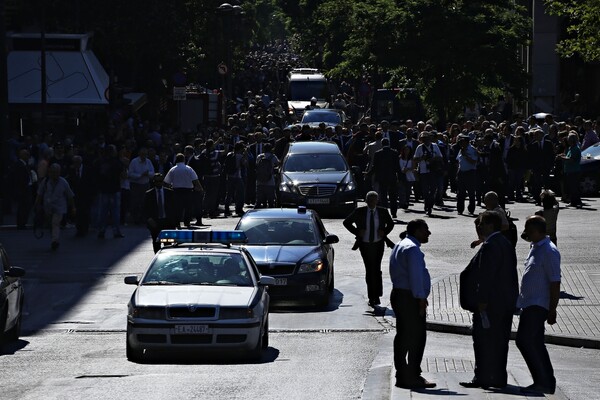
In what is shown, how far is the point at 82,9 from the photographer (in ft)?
182

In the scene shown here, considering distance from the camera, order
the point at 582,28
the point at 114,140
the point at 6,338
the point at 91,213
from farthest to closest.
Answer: the point at 114,140, the point at 582,28, the point at 91,213, the point at 6,338

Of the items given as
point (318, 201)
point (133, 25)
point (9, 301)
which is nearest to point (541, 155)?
point (318, 201)

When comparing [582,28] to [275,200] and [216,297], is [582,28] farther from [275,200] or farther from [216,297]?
[216,297]

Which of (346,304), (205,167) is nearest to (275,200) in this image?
(205,167)

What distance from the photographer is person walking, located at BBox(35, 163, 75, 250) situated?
30141mm

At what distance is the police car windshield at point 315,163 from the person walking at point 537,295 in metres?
22.7

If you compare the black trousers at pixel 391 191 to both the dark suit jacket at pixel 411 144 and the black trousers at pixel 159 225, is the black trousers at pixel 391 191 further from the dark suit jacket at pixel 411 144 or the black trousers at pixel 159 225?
the black trousers at pixel 159 225

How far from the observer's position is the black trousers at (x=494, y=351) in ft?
47.8

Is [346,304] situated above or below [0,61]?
below

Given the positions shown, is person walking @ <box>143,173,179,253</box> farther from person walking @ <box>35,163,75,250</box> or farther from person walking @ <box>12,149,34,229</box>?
person walking @ <box>12,149,34,229</box>

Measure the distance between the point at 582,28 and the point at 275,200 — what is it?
982 centimetres

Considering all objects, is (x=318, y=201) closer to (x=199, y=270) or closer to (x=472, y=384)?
(x=199, y=270)

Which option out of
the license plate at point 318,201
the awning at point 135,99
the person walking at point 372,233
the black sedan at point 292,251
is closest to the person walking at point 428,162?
the license plate at point 318,201

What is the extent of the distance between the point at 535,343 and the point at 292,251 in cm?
902
